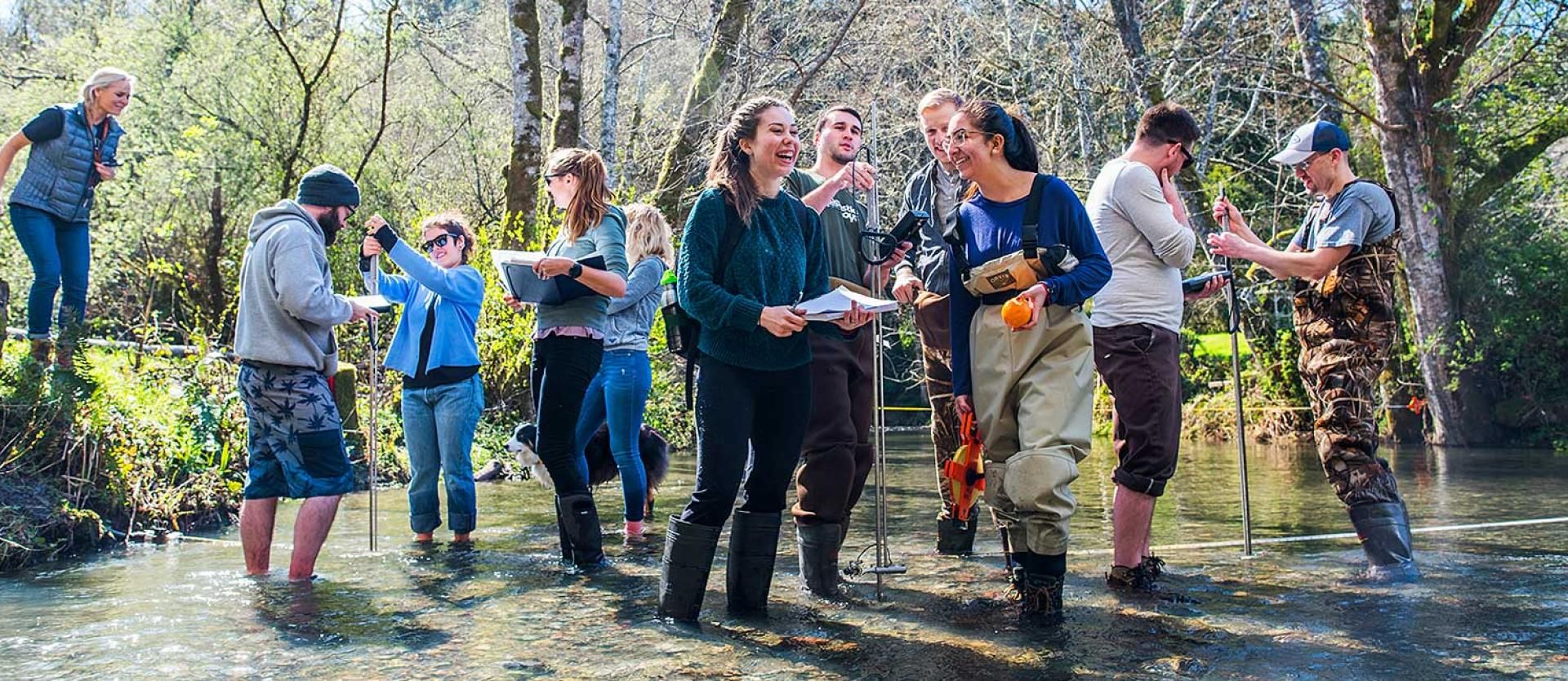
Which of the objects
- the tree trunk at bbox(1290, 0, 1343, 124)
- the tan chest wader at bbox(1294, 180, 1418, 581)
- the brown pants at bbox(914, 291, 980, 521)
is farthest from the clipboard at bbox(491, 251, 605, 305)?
the tree trunk at bbox(1290, 0, 1343, 124)

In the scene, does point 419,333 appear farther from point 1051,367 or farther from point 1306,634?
point 1306,634

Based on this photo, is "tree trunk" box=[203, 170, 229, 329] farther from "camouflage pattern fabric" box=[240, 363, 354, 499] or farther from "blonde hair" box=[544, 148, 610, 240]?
"blonde hair" box=[544, 148, 610, 240]

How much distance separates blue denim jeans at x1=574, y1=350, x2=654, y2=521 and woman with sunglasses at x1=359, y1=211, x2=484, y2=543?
673 mm

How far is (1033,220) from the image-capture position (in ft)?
16.6

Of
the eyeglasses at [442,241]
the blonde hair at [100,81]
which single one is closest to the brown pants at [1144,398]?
the eyeglasses at [442,241]

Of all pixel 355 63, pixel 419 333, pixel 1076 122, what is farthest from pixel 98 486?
pixel 1076 122

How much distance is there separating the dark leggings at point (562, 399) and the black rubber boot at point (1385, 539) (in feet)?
11.8

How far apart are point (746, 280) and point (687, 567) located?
3.55ft

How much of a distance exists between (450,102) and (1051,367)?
16.7m

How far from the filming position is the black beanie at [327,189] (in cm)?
626

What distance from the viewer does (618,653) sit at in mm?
4559

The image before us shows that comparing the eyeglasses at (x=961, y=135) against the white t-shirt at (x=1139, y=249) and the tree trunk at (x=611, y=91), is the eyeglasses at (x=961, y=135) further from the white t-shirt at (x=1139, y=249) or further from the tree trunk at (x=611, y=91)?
the tree trunk at (x=611, y=91)

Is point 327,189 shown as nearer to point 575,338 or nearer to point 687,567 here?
point 575,338

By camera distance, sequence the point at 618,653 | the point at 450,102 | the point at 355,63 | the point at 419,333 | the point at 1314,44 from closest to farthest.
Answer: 1. the point at 618,653
2. the point at 419,333
3. the point at 1314,44
4. the point at 355,63
5. the point at 450,102
